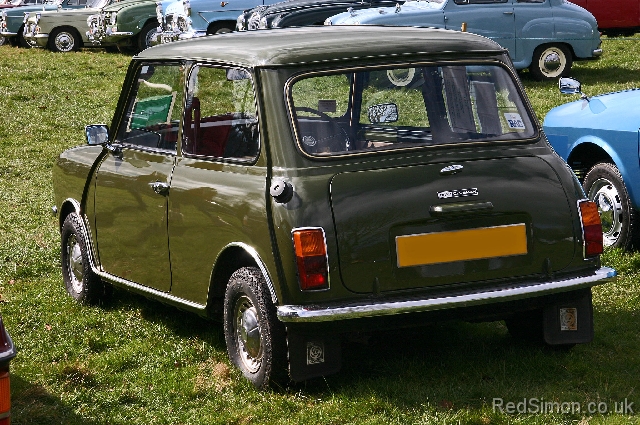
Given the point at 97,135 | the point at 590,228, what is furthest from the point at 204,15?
the point at 590,228

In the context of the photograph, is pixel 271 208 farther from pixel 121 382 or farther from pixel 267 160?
pixel 121 382

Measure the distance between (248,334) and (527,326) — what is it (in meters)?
1.54

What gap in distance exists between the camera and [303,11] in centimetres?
1719

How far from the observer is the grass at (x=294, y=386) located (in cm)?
500

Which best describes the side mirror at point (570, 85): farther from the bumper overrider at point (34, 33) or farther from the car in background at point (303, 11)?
the bumper overrider at point (34, 33)

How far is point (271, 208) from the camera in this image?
495cm

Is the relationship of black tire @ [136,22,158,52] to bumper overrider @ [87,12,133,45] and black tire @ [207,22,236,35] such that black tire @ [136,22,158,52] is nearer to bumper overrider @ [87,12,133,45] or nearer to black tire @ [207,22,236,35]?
bumper overrider @ [87,12,133,45]

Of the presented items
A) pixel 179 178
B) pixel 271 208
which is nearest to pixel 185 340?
pixel 179 178

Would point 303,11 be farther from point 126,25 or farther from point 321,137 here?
point 321,137

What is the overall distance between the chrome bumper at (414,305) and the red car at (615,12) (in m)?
17.9

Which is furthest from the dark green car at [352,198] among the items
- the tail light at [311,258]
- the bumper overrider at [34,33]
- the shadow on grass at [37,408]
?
the bumper overrider at [34,33]

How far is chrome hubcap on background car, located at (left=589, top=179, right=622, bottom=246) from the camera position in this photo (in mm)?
7590

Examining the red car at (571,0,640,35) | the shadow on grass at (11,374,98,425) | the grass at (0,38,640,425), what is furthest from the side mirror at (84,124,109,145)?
the red car at (571,0,640,35)

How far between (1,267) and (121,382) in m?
3.11
